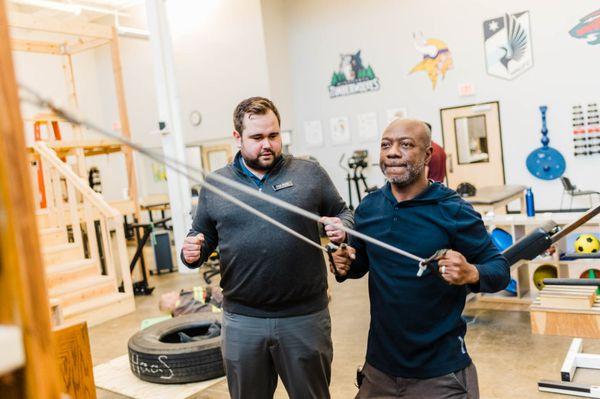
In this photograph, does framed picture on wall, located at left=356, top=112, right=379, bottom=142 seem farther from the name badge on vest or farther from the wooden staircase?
the name badge on vest

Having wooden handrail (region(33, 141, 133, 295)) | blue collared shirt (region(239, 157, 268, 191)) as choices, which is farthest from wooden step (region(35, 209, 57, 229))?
blue collared shirt (region(239, 157, 268, 191))

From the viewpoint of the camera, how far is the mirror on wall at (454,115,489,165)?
34.6ft

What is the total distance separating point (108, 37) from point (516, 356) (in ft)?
24.8

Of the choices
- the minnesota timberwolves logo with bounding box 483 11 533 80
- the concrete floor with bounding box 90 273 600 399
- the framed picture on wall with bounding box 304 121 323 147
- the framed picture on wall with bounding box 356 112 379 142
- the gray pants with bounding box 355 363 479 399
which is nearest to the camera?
the gray pants with bounding box 355 363 479 399

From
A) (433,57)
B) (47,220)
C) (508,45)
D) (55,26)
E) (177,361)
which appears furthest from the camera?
(433,57)

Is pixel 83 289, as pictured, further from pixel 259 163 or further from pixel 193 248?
pixel 259 163

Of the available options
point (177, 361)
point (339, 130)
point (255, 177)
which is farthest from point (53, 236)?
point (339, 130)

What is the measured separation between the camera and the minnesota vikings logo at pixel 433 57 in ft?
35.4

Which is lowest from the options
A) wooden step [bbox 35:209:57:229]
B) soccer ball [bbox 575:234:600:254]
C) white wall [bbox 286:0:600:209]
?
soccer ball [bbox 575:234:600:254]

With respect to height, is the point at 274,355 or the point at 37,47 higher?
the point at 37,47

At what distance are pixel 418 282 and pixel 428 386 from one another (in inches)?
14.2

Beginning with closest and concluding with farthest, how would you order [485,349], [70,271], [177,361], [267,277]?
[267,277], [177,361], [485,349], [70,271]

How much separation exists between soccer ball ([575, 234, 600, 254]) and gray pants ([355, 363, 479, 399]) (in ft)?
13.7

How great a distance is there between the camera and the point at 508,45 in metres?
10.1
